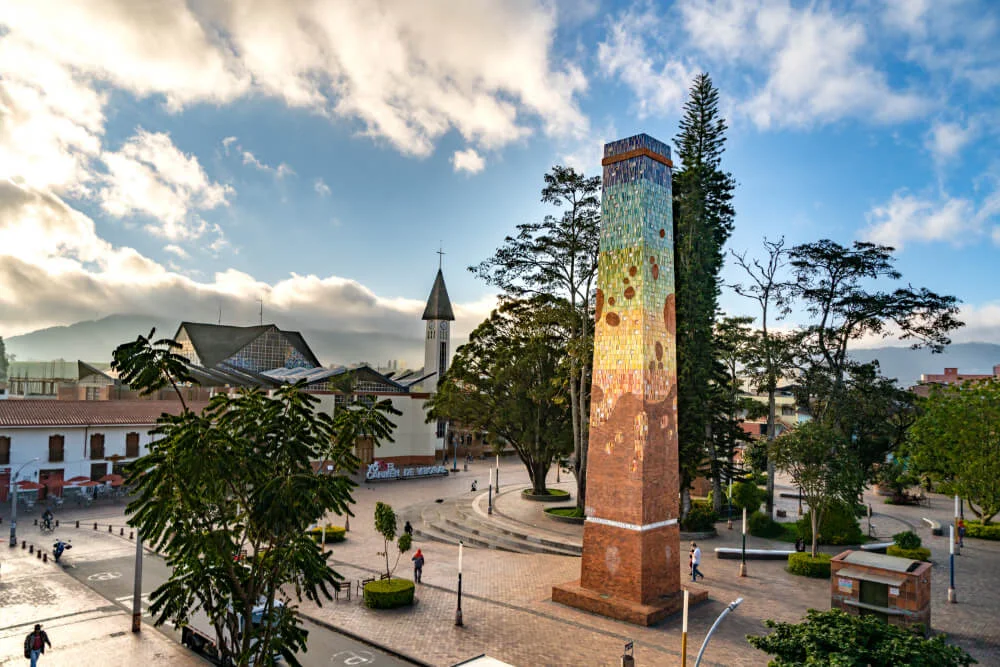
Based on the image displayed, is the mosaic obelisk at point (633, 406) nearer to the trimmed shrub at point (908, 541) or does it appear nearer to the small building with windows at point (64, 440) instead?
the trimmed shrub at point (908, 541)

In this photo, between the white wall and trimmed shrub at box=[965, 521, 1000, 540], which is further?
the white wall

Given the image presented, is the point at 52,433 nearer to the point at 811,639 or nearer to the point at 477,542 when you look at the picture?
the point at 477,542

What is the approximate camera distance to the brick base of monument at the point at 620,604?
17.4m

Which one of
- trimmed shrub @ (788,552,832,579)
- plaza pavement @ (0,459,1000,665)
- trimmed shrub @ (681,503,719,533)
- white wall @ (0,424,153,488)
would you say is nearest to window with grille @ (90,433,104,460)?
white wall @ (0,424,153,488)

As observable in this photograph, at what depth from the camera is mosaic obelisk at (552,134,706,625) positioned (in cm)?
1820

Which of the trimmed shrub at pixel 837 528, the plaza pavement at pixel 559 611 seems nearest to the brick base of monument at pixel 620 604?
the plaza pavement at pixel 559 611

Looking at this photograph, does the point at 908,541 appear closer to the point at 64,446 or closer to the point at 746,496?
the point at 746,496

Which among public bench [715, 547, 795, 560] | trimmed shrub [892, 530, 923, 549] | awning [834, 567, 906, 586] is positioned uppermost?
awning [834, 567, 906, 586]

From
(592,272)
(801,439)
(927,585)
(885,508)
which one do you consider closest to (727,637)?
(927,585)

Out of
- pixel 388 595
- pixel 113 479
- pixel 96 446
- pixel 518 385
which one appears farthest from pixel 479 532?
pixel 96 446

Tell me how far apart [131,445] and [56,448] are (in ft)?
14.7

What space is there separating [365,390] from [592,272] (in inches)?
1168

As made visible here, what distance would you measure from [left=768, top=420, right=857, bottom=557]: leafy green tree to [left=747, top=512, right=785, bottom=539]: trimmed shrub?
620 cm

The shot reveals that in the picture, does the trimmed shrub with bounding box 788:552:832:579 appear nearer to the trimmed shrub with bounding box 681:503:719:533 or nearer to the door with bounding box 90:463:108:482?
the trimmed shrub with bounding box 681:503:719:533
